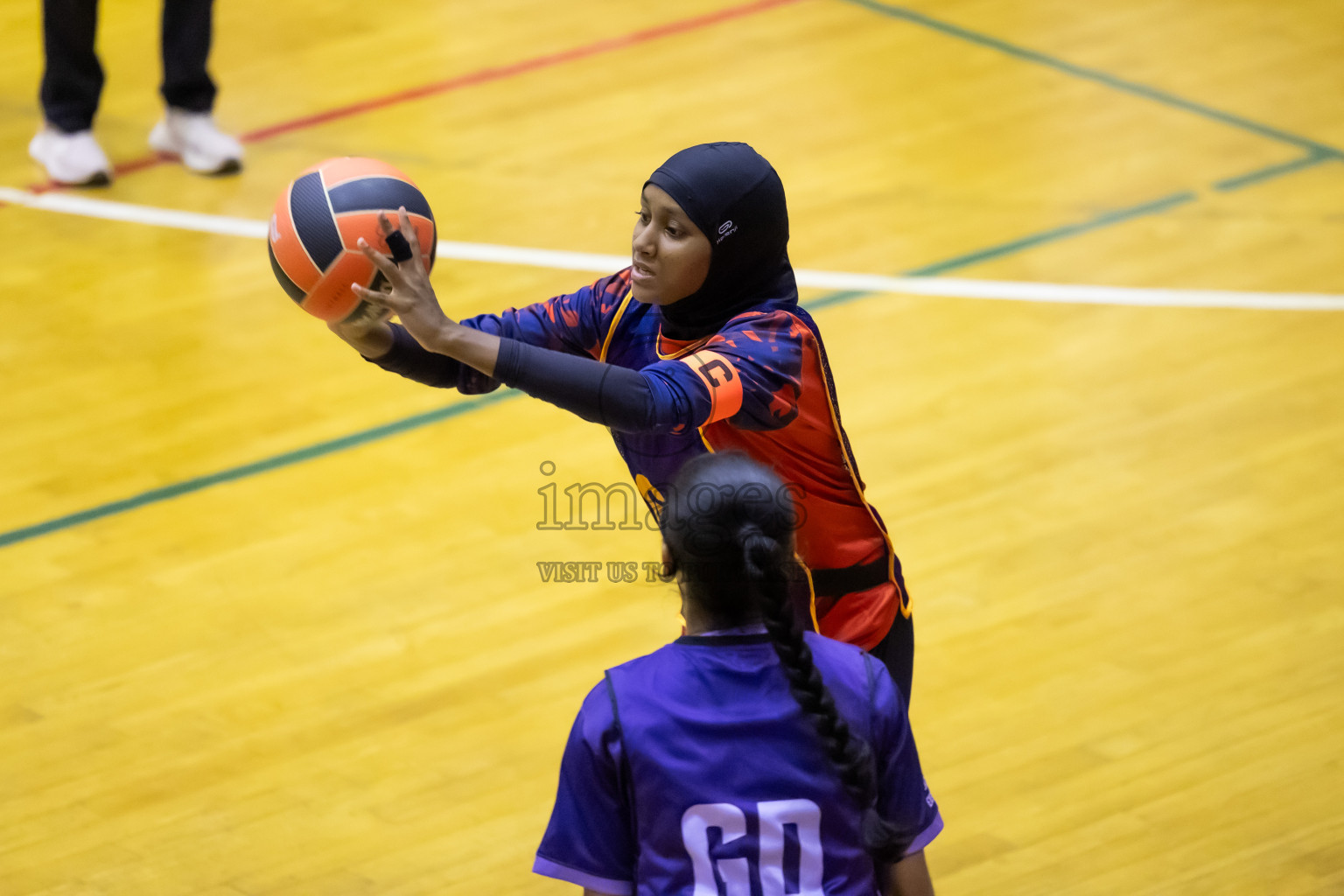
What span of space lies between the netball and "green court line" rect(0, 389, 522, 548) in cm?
199

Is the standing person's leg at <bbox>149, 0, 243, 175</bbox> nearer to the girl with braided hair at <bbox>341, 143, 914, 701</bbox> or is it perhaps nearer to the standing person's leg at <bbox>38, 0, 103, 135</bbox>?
the standing person's leg at <bbox>38, 0, 103, 135</bbox>

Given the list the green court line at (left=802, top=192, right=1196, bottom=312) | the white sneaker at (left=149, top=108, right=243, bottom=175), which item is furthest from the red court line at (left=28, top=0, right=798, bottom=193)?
the green court line at (left=802, top=192, right=1196, bottom=312)

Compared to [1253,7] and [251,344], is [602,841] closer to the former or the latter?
[251,344]

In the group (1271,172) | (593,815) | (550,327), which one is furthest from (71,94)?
(593,815)

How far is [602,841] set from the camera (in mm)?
2096

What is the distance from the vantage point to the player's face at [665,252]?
2.69 metres

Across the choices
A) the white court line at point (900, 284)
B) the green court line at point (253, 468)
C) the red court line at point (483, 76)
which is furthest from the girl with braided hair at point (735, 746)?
the red court line at point (483, 76)

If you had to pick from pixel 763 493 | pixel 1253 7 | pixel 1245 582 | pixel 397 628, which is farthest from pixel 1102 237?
pixel 763 493

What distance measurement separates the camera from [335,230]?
288cm

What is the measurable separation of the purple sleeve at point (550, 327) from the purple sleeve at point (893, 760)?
1.04 m

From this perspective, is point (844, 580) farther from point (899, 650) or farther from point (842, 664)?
point (842, 664)

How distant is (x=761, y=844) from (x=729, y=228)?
1.07 metres

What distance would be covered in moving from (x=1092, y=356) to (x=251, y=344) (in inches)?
106

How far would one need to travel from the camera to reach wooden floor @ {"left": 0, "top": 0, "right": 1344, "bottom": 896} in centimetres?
366
